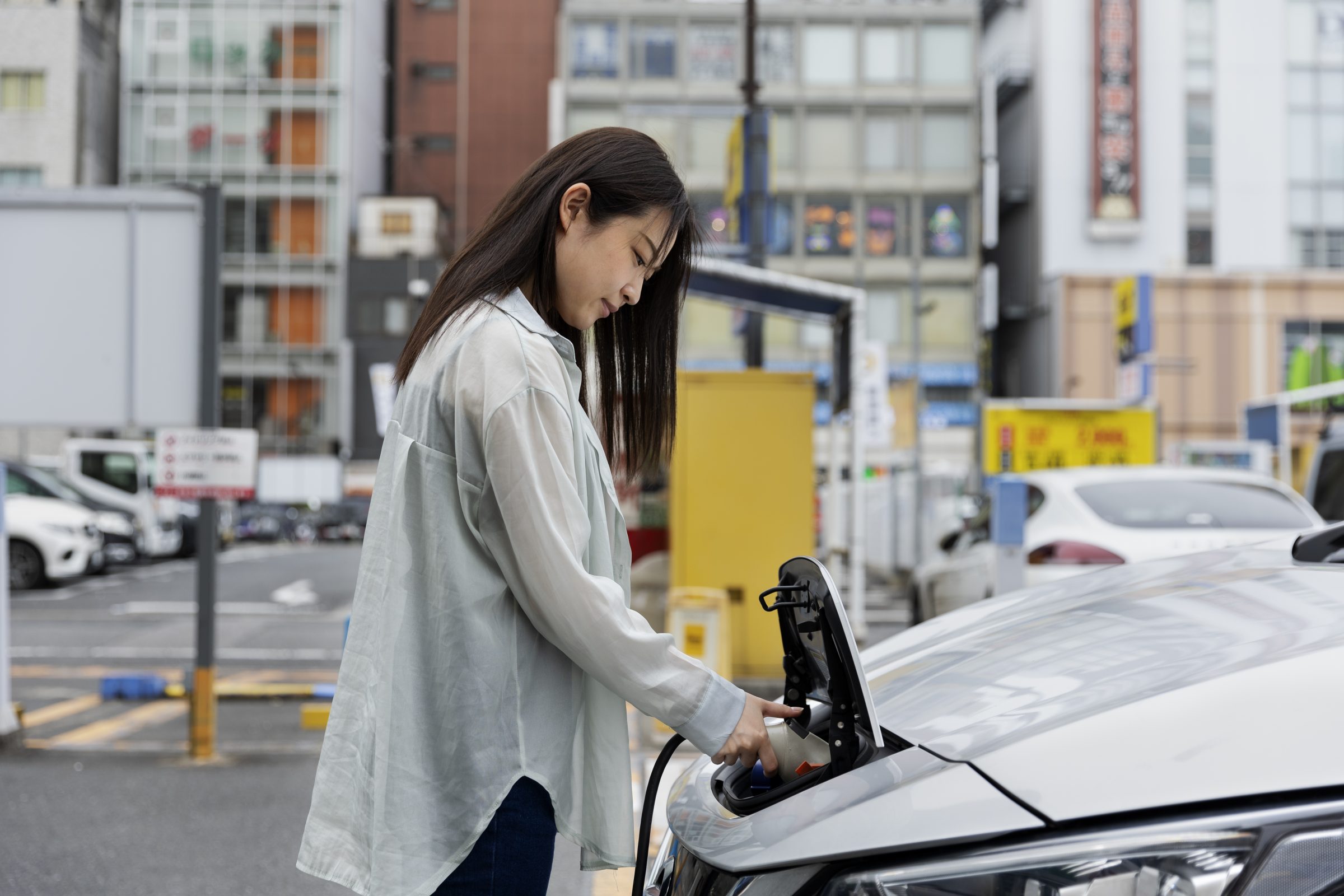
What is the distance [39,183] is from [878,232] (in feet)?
93.3

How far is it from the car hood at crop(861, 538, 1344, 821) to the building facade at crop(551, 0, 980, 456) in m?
44.1

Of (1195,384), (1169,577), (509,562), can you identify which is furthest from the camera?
(1195,384)

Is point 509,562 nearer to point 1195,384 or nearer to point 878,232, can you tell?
point 1195,384

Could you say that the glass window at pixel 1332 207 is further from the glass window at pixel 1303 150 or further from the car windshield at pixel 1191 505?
the car windshield at pixel 1191 505

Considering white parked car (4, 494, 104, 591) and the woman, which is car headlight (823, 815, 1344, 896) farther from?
white parked car (4, 494, 104, 591)

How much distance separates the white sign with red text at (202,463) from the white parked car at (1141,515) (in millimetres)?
4502

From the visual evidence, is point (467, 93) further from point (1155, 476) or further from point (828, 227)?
point (1155, 476)

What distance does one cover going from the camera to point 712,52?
47.1 metres

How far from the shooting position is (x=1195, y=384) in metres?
40.6

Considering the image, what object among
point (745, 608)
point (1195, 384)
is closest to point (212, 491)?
point (745, 608)

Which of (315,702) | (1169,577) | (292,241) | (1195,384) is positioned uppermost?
(292,241)

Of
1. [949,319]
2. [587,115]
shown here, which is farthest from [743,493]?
[587,115]

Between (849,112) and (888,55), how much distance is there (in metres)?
2.56

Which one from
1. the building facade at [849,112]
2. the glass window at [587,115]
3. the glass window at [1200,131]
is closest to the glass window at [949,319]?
the building facade at [849,112]
